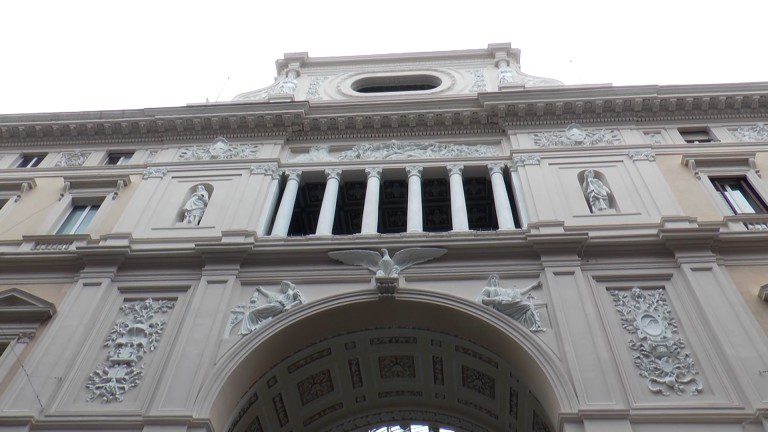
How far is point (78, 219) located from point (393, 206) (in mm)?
9680

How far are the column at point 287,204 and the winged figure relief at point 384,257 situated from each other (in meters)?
2.25

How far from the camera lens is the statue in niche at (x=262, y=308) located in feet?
46.5

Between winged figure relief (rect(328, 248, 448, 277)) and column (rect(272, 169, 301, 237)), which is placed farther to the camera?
column (rect(272, 169, 301, 237))

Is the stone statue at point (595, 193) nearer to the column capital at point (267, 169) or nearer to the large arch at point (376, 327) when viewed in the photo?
the large arch at point (376, 327)

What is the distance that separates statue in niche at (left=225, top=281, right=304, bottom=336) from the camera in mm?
14188

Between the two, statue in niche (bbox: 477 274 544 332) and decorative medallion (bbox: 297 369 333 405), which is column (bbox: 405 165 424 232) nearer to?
statue in niche (bbox: 477 274 544 332)

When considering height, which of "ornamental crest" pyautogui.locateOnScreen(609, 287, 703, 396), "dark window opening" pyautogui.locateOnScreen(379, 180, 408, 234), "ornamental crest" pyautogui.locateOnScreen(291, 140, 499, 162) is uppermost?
"ornamental crest" pyautogui.locateOnScreen(291, 140, 499, 162)

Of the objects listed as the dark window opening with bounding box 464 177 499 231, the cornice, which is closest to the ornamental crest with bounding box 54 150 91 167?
the cornice

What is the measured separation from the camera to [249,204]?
17859 mm

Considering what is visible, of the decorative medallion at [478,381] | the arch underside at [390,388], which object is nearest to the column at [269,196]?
the arch underside at [390,388]

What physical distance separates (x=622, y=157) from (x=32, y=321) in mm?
16484

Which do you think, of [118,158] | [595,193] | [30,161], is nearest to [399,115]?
[595,193]

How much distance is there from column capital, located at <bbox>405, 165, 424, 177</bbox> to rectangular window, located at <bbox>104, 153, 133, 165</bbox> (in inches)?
375

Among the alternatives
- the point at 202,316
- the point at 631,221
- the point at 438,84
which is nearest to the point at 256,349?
the point at 202,316
